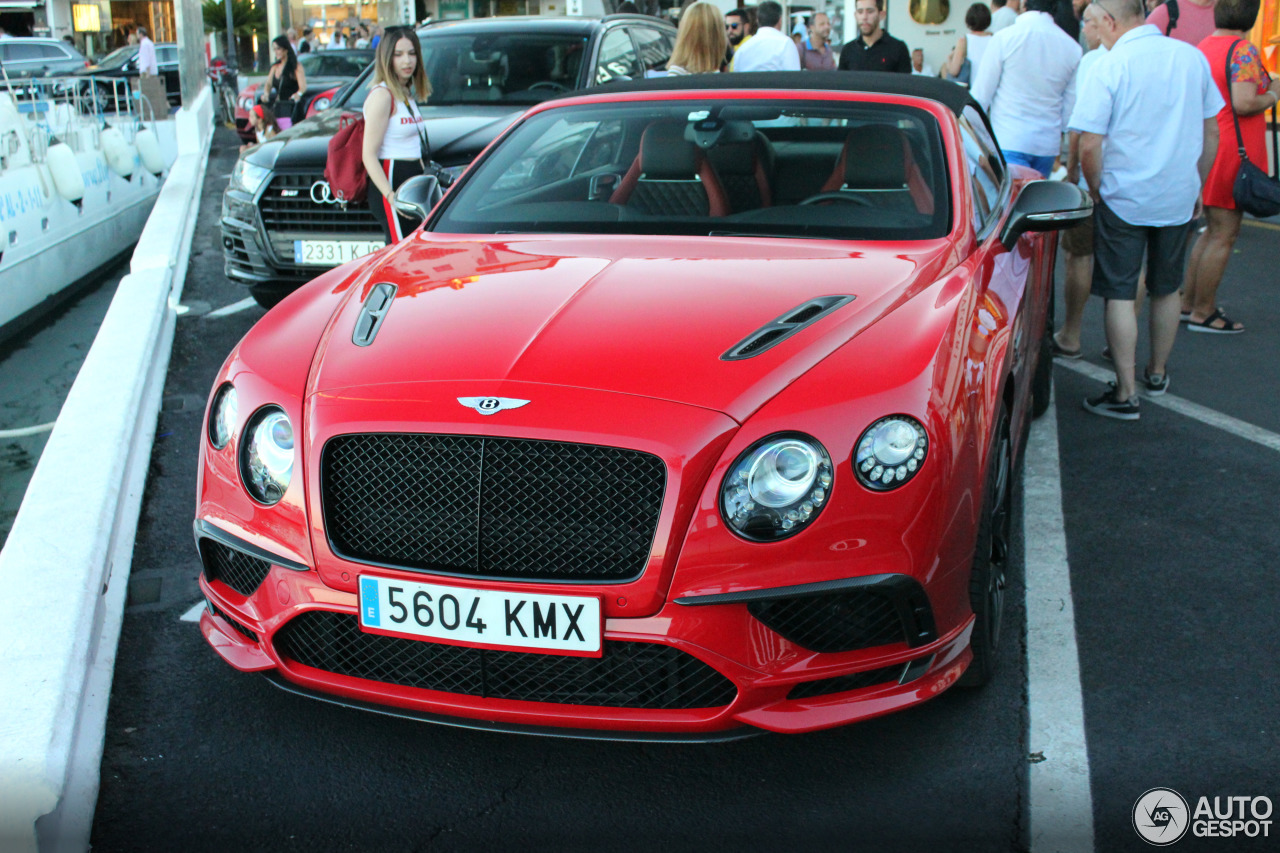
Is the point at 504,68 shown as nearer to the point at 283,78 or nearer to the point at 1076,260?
the point at 1076,260

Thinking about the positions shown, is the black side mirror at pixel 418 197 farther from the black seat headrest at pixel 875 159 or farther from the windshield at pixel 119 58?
the windshield at pixel 119 58

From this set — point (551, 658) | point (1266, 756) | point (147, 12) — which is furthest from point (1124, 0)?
point (147, 12)

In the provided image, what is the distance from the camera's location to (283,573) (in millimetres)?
2688

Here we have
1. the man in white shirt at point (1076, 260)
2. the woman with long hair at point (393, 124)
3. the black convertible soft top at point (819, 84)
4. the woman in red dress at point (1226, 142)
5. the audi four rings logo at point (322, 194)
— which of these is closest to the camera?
the black convertible soft top at point (819, 84)

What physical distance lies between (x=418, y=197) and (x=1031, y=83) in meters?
4.60

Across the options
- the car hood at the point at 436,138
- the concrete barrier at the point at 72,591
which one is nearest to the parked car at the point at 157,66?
the car hood at the point at 436,138

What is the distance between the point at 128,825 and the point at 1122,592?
9.22 ft

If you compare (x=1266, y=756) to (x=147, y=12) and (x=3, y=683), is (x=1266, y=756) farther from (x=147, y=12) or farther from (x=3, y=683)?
(x=147, y=12)

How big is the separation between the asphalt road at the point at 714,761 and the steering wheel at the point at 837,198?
1.28 m

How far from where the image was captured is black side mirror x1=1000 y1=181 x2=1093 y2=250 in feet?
12.0

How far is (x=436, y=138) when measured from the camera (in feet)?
23.0

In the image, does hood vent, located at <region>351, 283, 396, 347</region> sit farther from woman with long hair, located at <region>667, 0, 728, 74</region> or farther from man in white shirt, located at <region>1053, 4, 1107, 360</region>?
woman with long hair, located at <region>667, 0, 728, 74</region>

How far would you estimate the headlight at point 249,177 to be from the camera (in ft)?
22.9

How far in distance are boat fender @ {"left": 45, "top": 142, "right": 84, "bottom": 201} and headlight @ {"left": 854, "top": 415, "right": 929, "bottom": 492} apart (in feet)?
34.4
